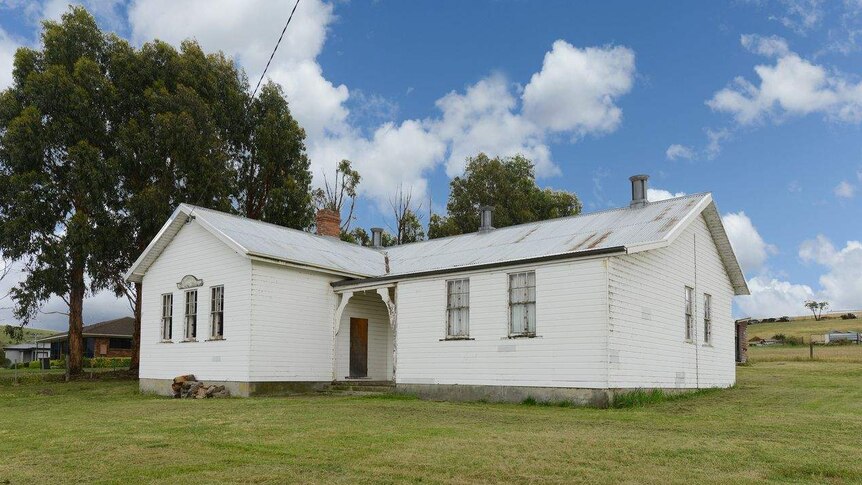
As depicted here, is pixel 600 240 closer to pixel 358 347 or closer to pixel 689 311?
pixel 689 311

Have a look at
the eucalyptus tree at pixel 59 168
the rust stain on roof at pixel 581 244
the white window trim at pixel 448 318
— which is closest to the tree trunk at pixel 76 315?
the eucalyptus tree at pixel 59 168

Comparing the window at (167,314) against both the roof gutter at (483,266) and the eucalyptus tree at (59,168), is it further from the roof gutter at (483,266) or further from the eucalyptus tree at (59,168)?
the eucalyptus tree at (59,168)

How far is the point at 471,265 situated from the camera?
750 inches

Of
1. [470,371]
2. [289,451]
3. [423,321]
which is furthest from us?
[423,321]

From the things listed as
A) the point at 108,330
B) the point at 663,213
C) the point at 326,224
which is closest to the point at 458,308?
the point at 663,213

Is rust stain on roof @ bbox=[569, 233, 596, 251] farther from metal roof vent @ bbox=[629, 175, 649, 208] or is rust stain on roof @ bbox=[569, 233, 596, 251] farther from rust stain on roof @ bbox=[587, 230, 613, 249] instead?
metal roof vent @ bbox=[629, 175, 649, 208]

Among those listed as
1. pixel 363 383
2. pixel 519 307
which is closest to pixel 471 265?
pixel 519 307

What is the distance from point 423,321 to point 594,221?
5.66 metres

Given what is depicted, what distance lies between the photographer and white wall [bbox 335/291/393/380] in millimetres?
22984

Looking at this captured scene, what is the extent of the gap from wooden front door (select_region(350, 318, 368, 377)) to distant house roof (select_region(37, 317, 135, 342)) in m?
42.8

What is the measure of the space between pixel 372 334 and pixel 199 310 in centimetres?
554

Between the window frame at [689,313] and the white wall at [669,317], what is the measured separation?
15 centimetres

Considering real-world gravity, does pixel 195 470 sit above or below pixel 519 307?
below

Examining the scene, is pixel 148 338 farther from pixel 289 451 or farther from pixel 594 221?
pixel 289 451
